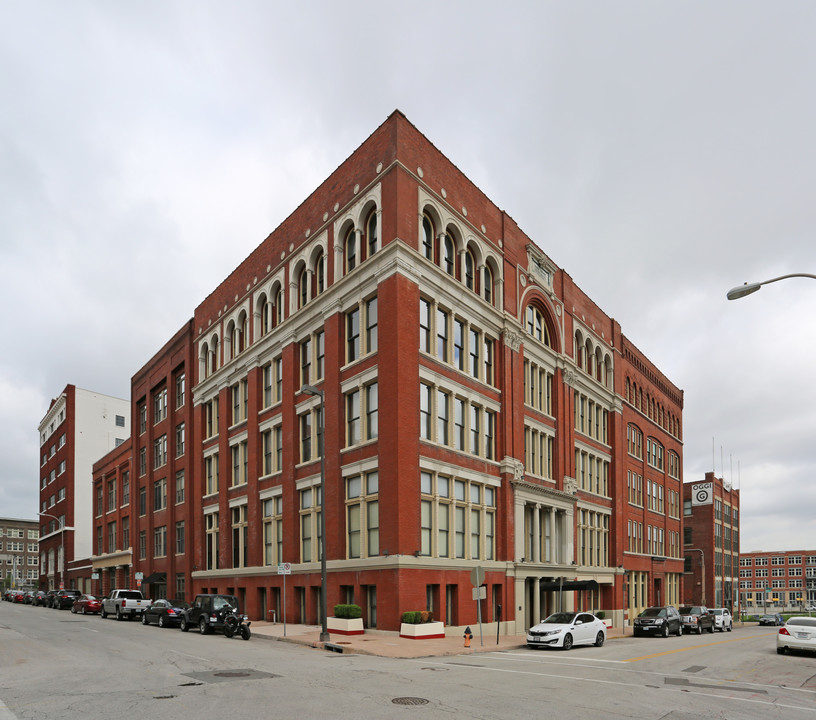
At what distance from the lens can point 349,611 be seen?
100 ft

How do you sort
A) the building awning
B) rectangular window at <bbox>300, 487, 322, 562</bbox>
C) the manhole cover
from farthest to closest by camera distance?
the building awning, rectangular window at <bbox>300, 487, 322, 562</bbox>, the manhole cover

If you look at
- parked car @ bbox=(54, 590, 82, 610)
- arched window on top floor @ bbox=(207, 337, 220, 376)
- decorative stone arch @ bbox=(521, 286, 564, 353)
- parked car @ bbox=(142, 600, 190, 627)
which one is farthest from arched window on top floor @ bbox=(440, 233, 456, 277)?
parked car @ bbox=(54, 590, 82, 610)

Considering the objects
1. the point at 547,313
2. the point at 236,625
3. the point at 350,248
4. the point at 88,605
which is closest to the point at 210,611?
the point at 236,625

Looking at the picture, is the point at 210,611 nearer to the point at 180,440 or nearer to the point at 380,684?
the point at 380,684

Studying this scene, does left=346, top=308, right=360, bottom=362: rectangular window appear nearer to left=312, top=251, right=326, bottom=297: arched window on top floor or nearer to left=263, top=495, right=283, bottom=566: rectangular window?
left=312, top=251, right=326, bottom=297: arched window on top floor

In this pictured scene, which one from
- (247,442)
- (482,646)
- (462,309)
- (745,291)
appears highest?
(462,309)

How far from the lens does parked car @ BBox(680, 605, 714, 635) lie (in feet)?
152

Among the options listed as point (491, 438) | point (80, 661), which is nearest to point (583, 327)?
point (491, 438)

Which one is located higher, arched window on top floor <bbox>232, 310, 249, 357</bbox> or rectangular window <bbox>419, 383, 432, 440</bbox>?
arched window on top floor <bbox>232, 310, 249, 357</bbox>

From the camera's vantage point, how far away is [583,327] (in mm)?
51906

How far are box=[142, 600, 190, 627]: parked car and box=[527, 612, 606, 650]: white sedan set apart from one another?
16432mm

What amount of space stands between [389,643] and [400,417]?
28.1ft

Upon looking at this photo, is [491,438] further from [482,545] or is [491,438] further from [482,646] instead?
[482,646]

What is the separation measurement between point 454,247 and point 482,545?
14.2 m
